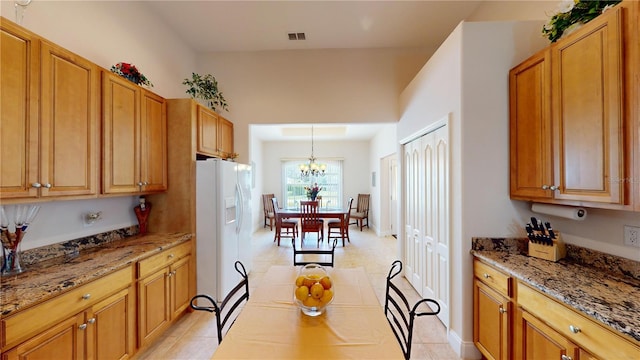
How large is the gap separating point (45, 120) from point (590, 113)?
321 centimetres

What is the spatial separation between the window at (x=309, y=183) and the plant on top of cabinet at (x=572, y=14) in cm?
688

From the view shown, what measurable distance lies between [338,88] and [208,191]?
2497mm

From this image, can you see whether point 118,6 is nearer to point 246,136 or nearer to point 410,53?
point 246,136

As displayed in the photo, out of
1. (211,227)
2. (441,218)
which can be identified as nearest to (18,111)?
(211,227)

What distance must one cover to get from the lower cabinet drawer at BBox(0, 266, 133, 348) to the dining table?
978mm

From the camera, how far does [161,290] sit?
2305 mm

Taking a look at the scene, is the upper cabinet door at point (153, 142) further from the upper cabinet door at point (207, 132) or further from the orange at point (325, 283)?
the orange at point (325, 283)

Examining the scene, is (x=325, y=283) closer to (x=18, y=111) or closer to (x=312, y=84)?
(x=18, y=111)

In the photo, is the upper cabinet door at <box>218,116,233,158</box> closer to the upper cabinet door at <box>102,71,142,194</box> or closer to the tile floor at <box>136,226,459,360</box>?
the upper cabinet door at <box>102,71,142,194</box>

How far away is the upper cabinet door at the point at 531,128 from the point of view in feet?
5.67

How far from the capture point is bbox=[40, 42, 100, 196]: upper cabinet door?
1.61 m

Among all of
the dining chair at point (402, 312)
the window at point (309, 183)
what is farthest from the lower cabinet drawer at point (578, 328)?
the window at point (309, 183)

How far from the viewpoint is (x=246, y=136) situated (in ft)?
13.5

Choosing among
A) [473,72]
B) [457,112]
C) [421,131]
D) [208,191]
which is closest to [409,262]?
[421,131]
